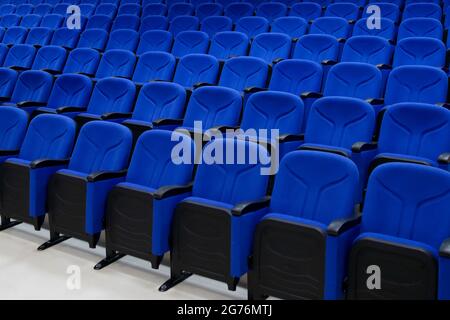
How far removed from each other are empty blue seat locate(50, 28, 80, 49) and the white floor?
1027mm

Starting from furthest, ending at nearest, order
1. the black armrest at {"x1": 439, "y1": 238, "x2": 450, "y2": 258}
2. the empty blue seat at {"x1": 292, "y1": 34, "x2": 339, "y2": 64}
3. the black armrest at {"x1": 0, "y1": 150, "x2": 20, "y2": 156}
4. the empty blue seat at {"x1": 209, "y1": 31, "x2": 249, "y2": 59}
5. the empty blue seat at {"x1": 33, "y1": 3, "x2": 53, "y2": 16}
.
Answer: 1. the empty blue seat at {"x1": 33, "y1": 3, "x2": 53, "y2": 16}
2. the empty blue seat at {"x1": 209, "y1": 31, "x2": 249, "y2": 59}
3. the empty blue seat at {"x1": 292, "y1": 34, "x2": 339, "y2": 64}
4. the black armrest at {"x1": 0, "y1": 150, "x2": 20, "y2": 156}
5. the black armrest at {"x1": 439, "y1": 238, "x2": 450, "y2": 258}

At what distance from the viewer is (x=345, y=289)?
562 millimetres

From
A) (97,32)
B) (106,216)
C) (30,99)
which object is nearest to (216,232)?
(106,216)

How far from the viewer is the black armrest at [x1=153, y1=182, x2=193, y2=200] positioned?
0.66 metres

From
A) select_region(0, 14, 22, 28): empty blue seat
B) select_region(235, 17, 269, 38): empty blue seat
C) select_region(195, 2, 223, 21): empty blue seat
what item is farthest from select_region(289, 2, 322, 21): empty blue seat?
select_region(0, 14, 22, 28): empty blue seat

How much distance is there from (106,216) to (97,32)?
1043mm

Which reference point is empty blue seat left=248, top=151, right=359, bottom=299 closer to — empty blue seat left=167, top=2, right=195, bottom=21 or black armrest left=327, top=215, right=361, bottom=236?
black armrest left=327, top=215, right=361, bottom=236

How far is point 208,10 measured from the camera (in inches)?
66.2

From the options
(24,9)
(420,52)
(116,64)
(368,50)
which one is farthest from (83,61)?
(24,9)

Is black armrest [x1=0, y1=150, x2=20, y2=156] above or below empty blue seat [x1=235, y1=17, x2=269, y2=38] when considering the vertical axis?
below

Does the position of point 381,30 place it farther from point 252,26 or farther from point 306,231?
point 306,231

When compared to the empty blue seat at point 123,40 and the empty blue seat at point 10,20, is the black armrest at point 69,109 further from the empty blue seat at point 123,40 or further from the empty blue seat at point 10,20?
the empty blue seat at point 10,20
